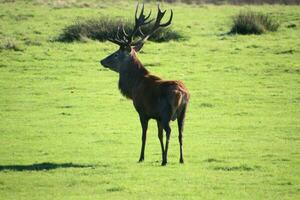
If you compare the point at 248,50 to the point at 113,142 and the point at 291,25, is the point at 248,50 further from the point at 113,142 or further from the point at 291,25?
the point at 113,142

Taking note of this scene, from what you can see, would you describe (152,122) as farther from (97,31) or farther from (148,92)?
(97,31)

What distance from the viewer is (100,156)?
51.2 feet

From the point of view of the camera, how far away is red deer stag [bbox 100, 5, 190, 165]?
14.6m

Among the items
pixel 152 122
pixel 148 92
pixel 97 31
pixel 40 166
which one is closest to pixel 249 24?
pixel 97 31

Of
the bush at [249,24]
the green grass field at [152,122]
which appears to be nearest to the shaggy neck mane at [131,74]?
the green grass field at [152,122]

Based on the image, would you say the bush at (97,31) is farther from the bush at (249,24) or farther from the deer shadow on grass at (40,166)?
the deer shadow on grass at (40,166)

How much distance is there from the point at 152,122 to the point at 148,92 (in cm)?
568

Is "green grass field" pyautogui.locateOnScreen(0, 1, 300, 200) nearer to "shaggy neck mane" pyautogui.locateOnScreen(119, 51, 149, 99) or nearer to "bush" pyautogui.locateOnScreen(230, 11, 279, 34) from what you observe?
"bush" pyautogui.locateOnScreen(230, 11, 279, 34)

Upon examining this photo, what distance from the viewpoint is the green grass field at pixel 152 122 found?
12.9m

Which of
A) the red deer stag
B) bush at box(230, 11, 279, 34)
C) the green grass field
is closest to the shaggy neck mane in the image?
the red deer stag

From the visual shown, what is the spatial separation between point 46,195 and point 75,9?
131 feet

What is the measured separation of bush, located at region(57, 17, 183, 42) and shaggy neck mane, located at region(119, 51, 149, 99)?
17.2 metres

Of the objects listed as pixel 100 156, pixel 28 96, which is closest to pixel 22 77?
pixel 28 96

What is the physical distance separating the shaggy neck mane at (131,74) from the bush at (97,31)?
1718cm
